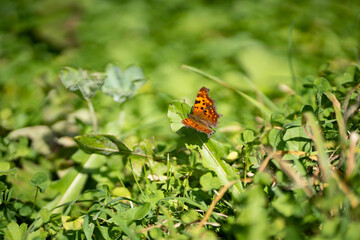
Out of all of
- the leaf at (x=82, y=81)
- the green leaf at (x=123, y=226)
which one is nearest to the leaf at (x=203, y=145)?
the green leaf at (x=123, y=226)

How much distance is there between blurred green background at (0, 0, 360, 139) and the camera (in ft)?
7.75

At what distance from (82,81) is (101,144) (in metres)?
0.41

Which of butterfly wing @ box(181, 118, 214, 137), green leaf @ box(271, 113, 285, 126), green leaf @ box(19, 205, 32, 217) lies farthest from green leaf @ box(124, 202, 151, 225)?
green leaf @ box(271, 113, 285, 126)

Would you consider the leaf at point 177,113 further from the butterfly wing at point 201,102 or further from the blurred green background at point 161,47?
the blurred green background at point 161,47

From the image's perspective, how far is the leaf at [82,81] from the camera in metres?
1.57

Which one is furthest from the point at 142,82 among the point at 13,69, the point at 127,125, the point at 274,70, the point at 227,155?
the point at 13,69

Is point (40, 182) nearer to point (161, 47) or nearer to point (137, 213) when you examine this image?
point (137, 213)

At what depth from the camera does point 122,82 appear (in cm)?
181

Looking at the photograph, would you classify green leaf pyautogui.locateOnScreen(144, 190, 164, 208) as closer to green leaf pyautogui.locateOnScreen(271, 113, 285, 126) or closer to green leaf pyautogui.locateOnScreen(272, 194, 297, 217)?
green leaf pyautogui.locateOnScreen(272, 194, 297, 217)

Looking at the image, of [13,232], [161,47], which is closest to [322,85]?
[13,232]

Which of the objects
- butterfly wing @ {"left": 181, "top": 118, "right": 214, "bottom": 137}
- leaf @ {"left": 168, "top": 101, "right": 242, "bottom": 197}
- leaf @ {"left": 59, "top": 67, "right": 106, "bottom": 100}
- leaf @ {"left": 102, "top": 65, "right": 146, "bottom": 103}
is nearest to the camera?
butterfly wing @ {"left": 181, "top": 118, "right": 214, "bottom": 137}

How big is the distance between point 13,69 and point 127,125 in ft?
6.74

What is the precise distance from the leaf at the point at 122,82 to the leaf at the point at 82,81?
0.50 feet

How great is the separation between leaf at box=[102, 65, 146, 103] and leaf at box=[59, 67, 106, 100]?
154mm
